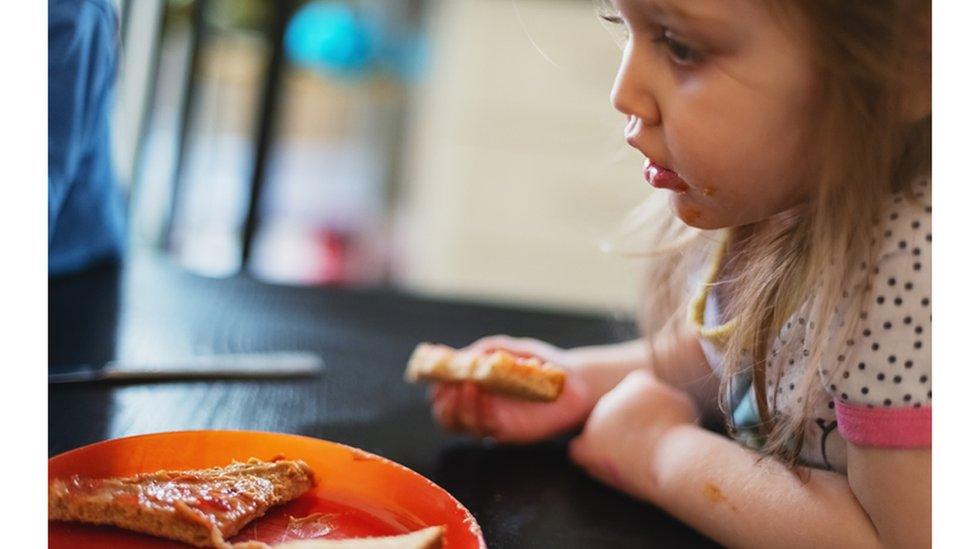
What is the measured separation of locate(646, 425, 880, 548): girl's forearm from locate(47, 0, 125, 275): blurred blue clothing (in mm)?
558

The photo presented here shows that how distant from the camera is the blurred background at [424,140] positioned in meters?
2.49

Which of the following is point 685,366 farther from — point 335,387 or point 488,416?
point 335,387

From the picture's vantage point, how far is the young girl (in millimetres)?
515

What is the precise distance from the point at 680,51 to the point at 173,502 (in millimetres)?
363

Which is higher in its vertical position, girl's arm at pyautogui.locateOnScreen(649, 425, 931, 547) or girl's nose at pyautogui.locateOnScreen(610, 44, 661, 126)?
girl's nose at pyautogui.locateOnScreen(610, 44, 661, 126)

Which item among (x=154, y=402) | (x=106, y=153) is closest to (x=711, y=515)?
(x=154, y=402)

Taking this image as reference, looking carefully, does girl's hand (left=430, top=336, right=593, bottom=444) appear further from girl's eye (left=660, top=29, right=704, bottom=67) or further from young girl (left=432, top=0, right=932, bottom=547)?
girl's eye (left=660, top=29, right=704, bottom=67)

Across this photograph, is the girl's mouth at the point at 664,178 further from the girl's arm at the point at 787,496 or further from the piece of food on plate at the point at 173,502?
the piece of food on plate at the point at 173,502

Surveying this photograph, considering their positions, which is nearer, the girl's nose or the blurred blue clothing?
the girl's nose

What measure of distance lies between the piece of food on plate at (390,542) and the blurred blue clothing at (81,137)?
479 mm

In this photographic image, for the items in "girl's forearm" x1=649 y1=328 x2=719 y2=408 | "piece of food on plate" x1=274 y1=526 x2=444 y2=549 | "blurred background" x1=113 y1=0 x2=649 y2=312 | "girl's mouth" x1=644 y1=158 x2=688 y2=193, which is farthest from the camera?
"blurred background" x1=113 y1=0 x2=649 y2=312

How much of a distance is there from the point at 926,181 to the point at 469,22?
212cm

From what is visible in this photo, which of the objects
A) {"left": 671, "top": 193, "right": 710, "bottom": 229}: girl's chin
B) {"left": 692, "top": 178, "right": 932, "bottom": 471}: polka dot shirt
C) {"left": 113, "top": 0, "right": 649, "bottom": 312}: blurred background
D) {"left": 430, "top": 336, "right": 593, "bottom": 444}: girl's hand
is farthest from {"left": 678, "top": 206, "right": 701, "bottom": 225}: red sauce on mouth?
{"left": 113, "top": 0, "right": 649, "bottom": 312}: blurred background
